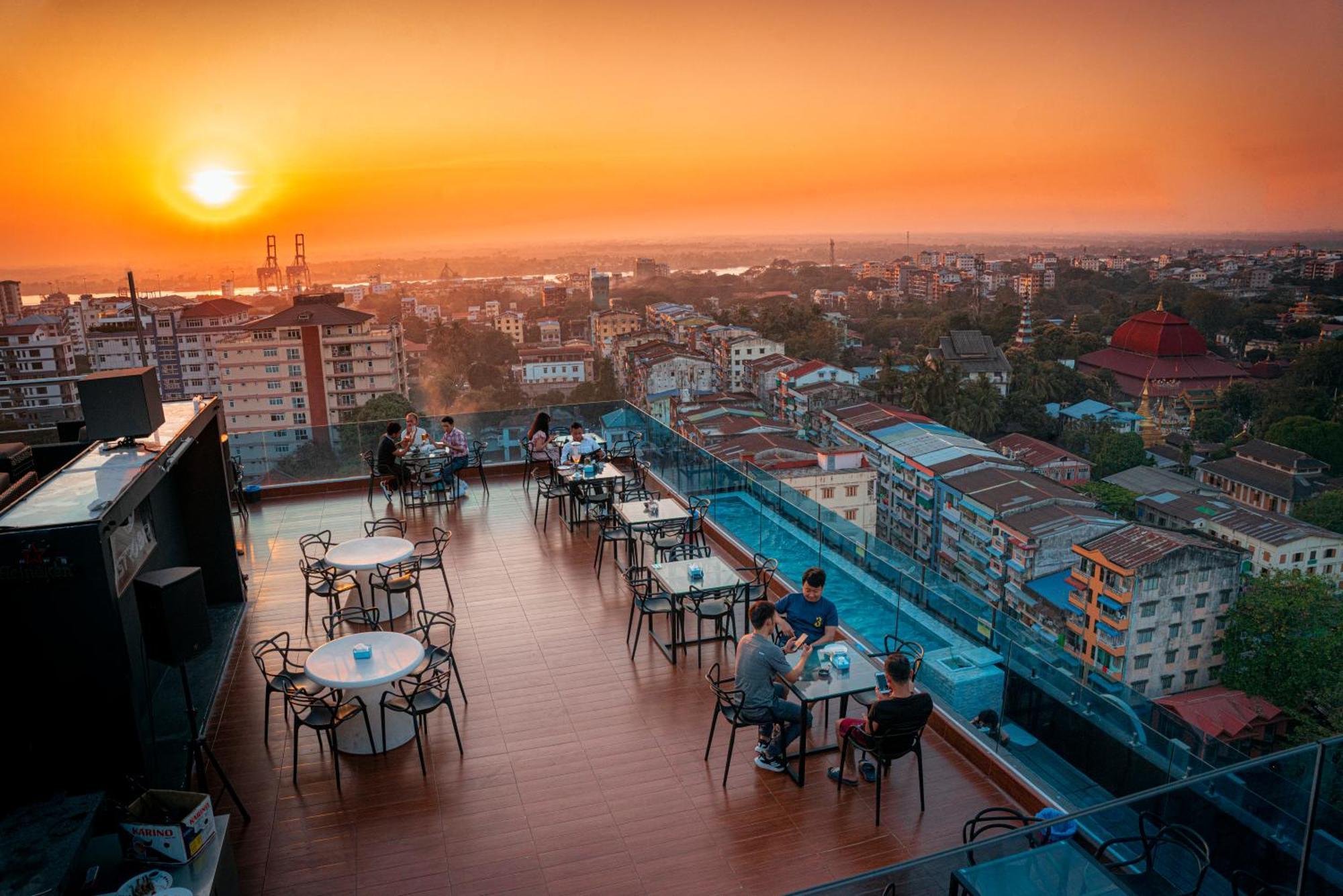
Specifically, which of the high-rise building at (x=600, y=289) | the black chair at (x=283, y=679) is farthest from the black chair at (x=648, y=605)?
the high-rise building at (x=600, y=289)

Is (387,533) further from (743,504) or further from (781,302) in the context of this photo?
(781,302)

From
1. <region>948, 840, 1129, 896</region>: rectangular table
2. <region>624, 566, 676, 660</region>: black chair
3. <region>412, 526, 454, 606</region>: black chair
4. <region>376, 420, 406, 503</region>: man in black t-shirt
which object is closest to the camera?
<region>948, 840, 1129, 896</region>: rectangular table

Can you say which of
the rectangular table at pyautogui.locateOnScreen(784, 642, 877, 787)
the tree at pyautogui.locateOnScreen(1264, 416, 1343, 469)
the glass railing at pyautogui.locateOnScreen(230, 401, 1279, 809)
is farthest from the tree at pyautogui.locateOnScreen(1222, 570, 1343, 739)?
the rectangular table at pyautogui.locateOnScreen(784, 642, 877, 787)

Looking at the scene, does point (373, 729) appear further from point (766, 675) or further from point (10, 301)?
point (10, 301)

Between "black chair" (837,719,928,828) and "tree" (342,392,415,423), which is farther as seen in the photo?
"tree" (342,392,415,423)

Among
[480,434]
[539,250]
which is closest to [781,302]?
[539,250]

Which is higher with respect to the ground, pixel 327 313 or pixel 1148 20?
pixel 1148 20

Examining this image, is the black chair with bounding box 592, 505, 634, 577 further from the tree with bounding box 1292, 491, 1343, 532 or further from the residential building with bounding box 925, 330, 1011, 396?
the residential building with bounding box 925, 330, 1011, 396
